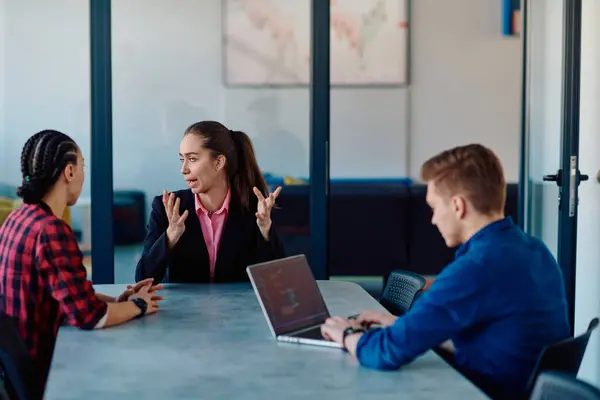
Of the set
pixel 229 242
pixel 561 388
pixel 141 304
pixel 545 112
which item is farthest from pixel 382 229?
pixel 561 388

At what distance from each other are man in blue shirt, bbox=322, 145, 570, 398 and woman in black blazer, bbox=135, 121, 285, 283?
3.57ft

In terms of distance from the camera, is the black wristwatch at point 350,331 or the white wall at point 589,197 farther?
the white wall at point 589,197

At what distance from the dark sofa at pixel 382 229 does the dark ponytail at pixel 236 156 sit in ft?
6.62

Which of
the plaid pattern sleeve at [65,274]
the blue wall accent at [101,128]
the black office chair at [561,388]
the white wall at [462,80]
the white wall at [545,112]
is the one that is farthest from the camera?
the white wall at [462,80]

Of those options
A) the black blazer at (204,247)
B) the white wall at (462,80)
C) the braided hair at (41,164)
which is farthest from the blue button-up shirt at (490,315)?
the white wall at (462,80)

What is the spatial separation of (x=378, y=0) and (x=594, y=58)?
6.39 feet

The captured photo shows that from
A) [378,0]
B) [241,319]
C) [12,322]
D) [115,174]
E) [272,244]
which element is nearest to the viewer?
[12,322]

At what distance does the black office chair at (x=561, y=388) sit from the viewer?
1.50 m

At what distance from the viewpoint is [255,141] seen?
4.04 m

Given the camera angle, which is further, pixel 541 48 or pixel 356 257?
pixel 356 257

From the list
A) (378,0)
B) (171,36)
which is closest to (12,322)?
(171,36)

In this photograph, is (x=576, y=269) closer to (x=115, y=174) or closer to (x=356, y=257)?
(x=356, y=257)

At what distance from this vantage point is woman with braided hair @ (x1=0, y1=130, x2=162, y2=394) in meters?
2.22

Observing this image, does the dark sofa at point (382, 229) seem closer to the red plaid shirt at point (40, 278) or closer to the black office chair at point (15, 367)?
the red plaid shirt at point (40, 278)
